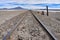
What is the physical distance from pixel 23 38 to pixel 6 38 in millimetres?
1089

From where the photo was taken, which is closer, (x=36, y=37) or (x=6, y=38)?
(x=6, y=38)

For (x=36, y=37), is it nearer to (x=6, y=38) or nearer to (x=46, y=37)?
(x=46, y=37)

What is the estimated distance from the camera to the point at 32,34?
8.41 m

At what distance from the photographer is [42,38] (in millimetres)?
7660

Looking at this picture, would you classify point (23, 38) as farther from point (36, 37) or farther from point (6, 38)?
point (6, 38)

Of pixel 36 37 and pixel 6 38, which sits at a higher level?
pixel 6 38

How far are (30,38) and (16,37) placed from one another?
57 cm

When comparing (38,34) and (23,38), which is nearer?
(23,38)

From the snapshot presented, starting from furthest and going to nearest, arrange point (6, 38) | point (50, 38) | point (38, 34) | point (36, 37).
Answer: point (38, 34) < point (36, 37) < point (50, 38) < point (6, 38)

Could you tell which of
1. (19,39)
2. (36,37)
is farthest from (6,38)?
(36,37)

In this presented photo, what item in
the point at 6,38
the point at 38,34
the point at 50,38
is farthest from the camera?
the point at 38,34

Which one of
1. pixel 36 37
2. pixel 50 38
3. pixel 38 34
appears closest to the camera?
pixel 50 38

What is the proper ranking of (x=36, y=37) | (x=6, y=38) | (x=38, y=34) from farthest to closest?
(x=38, y=34), (x=36, y=37), (x=6, y=38)

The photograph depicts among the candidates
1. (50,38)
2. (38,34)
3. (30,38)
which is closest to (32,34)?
(38,34)
